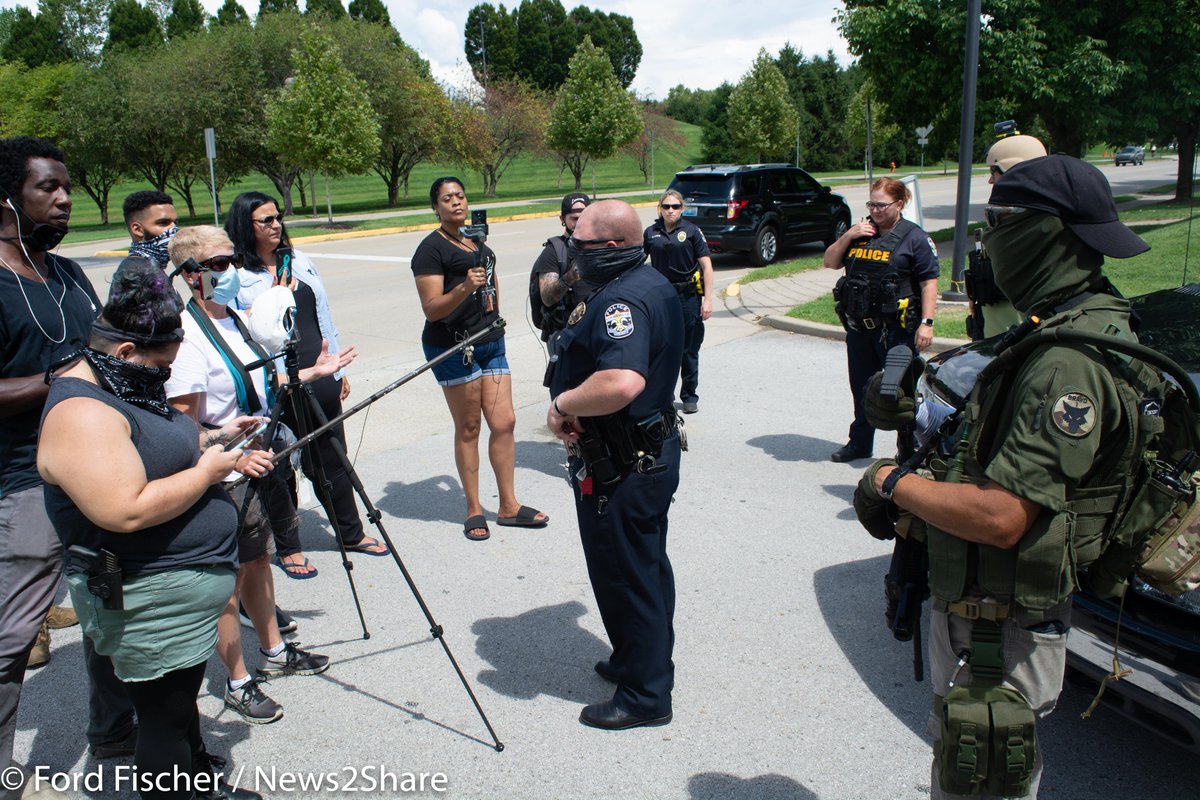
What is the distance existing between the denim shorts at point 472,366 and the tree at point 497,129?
3562 cm

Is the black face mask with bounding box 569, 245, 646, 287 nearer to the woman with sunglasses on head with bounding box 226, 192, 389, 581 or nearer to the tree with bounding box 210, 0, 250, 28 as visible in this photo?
the woman with sunglasses on head with bounding box 226, 192, 389, 581

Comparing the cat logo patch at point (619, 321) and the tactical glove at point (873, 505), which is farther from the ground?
the cat logo patch at point (619, 321)

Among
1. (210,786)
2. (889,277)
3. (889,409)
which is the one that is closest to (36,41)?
(889,277)

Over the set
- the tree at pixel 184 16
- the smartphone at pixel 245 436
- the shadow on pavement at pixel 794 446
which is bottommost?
the shadow on pavement at pixel 794 446

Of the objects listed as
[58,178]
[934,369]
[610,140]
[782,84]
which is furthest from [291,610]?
[782,84]

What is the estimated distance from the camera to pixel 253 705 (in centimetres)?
338

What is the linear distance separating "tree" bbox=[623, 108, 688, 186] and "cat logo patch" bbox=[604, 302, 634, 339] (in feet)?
148

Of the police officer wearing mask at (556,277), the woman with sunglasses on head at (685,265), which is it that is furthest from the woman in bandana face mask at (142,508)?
the woman with sunglasses on head at (685,265)

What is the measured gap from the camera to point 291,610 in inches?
168

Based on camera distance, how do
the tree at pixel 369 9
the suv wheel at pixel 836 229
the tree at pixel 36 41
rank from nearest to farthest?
the suv wheel at pixel 836 229 < the tree at pixel 36 41 < the tree at pixel 369 9

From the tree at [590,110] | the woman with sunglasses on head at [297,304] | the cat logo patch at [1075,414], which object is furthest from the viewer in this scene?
the tree at [590,110]

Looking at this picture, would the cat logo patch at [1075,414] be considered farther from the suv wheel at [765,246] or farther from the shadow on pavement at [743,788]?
Result: the suv wheel at [765,246]

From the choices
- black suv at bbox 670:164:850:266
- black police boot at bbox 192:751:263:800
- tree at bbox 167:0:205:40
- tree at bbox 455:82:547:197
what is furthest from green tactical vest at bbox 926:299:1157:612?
tree at bbox 167:0:205:40

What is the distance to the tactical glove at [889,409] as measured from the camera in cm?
264
